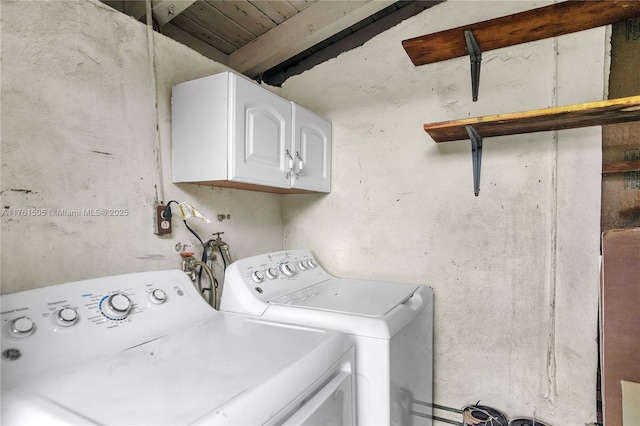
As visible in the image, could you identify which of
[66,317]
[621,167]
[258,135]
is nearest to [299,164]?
[258,135]

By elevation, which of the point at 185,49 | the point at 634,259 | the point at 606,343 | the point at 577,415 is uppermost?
the point at 185,49

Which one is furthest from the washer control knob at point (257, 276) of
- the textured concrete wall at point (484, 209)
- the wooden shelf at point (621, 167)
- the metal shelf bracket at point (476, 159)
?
the wooden shelf at point (621, 167)

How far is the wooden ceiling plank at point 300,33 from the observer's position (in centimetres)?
180

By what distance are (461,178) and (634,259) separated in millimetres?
844

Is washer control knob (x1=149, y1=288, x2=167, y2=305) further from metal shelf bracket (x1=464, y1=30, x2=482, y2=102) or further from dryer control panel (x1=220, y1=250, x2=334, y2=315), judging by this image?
metal shelf bracket (x1=464, y1=30, x2=482, y2=102)

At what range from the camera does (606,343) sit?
3.30 ft

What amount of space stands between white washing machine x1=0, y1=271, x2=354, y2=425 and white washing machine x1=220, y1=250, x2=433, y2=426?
8 centimetres

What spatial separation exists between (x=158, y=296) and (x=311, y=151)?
105 cm

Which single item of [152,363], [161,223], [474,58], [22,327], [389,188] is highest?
[474,58]

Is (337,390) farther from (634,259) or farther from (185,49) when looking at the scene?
(185,49)

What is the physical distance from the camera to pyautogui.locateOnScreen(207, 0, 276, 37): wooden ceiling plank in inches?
67.8

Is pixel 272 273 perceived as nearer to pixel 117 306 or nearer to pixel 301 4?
pixel 117 306

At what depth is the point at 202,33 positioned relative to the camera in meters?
1.88

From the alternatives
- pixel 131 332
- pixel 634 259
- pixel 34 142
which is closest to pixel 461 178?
pixel 634 259
